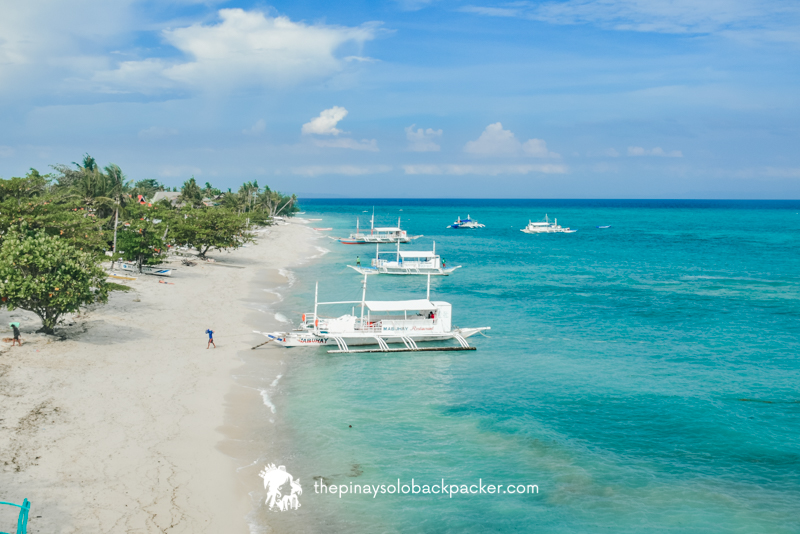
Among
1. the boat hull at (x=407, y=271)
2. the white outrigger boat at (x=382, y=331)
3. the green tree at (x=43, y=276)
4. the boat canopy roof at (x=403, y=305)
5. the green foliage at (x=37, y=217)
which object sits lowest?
the white outrigger boat at (x=382, y=331)

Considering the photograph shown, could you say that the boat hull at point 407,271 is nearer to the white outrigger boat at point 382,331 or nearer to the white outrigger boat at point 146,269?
the white outrigger boat at point 146,269

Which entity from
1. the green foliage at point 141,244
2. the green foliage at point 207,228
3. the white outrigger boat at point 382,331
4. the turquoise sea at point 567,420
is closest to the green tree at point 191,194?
the green foliage at point 207,228

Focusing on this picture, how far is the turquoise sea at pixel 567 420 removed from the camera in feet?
59.3

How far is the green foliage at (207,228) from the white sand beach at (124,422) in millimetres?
23745

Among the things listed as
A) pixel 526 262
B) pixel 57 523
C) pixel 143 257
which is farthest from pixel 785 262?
pixel 57 523

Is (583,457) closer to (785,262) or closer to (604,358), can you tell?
(604,358)

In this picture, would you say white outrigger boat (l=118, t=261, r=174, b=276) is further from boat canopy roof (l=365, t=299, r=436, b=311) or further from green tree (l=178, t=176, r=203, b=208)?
green tree (l=178, t=176, r=203, b=208)

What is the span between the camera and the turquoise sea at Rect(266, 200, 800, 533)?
18.1 meters

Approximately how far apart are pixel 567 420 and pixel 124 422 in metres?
18.7

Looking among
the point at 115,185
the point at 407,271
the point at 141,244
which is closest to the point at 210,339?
the point at 141,244

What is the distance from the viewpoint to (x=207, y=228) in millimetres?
64062

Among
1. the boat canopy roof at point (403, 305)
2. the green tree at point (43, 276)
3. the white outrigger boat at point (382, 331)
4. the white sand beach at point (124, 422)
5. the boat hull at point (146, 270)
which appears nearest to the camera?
the white sand beach at point (124, 422)

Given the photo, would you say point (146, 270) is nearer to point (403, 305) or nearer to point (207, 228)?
point (207, 228)

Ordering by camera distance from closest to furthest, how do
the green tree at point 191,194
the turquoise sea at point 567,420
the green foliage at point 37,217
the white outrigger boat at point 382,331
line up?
1. the turquoise sea at point 567,420
2. the white outrigger boat at point 382,331
3. the green foliage at point 37,217
4. the green tree at point 191,194
